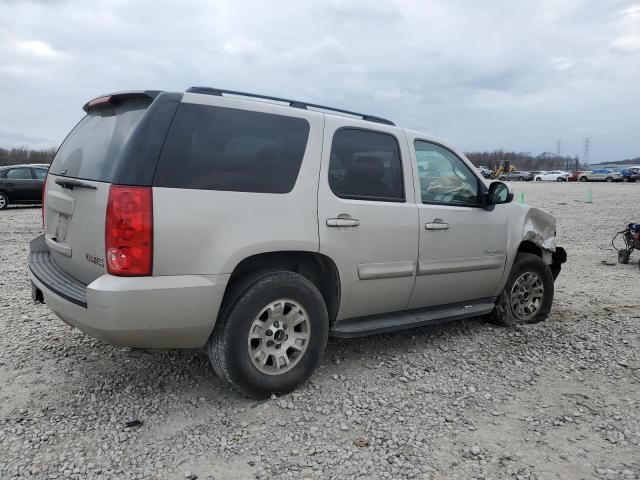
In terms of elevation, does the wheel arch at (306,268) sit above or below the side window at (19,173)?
below

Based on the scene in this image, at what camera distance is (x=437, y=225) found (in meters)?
4.18

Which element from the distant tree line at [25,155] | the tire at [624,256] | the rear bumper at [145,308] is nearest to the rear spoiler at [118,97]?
the rear bumper at [145,308]

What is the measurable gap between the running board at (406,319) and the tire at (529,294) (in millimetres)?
236

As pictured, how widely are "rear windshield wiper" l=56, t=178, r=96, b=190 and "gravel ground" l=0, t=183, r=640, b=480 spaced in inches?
54.3

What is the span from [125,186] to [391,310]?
2241mm

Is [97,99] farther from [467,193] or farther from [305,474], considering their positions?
[467,193]

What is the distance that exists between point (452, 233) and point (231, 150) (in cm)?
204

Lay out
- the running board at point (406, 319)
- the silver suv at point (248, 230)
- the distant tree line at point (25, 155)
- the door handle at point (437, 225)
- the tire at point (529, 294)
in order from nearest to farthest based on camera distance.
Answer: the silver suv at point (248, 230), the running board at point (406, 319), the door handle at point (437, 225), the tire at point (529, 294), the distant tree line at point (25, 155)

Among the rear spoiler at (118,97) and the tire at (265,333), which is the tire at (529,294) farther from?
the rear spoiler at (118,97)

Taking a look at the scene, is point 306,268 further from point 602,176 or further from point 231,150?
point 602,176

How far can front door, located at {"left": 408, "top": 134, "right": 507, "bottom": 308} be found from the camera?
417cm

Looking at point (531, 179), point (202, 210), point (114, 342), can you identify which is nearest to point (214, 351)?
point (114, 342)

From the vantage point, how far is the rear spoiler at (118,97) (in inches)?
123

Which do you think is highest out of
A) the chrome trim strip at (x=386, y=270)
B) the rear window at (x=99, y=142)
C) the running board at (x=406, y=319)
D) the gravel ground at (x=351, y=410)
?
the rear window at (x=99, y=142)
